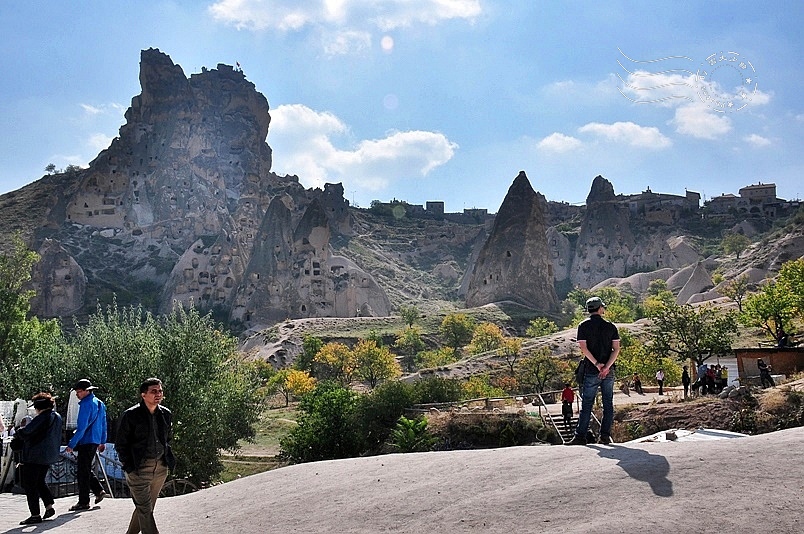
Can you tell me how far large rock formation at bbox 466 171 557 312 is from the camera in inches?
2854

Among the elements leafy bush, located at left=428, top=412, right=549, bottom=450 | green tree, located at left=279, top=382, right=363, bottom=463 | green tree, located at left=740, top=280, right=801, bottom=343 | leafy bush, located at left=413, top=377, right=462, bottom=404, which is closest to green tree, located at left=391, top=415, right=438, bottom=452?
leafy bush, located at left=428, top=412, right=549, bottom=450

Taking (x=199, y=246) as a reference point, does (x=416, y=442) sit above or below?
below

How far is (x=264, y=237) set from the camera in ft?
247

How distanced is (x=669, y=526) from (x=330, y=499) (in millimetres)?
3276

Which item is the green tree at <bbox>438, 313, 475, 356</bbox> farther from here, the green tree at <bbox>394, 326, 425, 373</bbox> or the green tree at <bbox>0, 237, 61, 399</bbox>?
the green tree at <bbox>0, 237, 61, 399</bbox>

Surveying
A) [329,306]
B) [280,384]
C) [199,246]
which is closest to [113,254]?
[199,246]

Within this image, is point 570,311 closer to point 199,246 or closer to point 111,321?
point 199,246

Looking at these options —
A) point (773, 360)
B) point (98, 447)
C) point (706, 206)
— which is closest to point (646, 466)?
point (98, 447)

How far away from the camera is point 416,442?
73.6 feet

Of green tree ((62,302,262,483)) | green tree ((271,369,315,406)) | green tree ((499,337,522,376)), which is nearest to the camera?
green tree ((62,302,262,483))

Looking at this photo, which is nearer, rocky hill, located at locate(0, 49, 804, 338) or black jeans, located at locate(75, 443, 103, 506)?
black jeans, located at locate(75, 443, 103, 506)

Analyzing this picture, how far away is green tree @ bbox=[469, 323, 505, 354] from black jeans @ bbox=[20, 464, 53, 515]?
4560cm

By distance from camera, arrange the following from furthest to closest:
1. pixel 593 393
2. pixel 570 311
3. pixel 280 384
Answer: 1. pixel 570 311
2. pixel 280 384
3. pixel 593 393

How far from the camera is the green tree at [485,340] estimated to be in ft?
174
